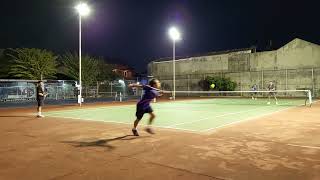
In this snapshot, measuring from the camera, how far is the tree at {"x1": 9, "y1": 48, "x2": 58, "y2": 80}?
123 ft

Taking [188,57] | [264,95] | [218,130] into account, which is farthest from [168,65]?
[218,130]

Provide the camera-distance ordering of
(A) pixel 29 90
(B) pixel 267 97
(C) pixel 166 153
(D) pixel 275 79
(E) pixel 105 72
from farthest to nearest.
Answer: (E) pixel 105 72
(D) pixel 275 79
(B) pixel 267 97
(A) pixel 29 90
(C) pixel 166 153

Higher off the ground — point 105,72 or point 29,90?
point 105,72

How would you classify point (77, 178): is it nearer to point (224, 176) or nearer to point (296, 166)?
point (224, 176)

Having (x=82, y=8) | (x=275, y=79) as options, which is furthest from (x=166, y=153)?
(x=275, y=79)

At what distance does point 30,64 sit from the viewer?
37781mm

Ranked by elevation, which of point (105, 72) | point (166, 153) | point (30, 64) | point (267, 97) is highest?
point (30, 64)

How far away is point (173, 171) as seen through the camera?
20.1 ft

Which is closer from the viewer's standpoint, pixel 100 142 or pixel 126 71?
pixel 100 142

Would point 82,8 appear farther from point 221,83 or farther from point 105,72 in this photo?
point 221,83

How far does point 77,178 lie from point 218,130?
20.7 feet

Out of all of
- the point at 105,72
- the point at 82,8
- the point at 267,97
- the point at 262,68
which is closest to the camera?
the point at 82,8

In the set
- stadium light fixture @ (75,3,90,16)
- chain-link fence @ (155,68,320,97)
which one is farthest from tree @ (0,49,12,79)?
chain-link fence @ (155,68,320,97)

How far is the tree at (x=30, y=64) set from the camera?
37.6 metres
